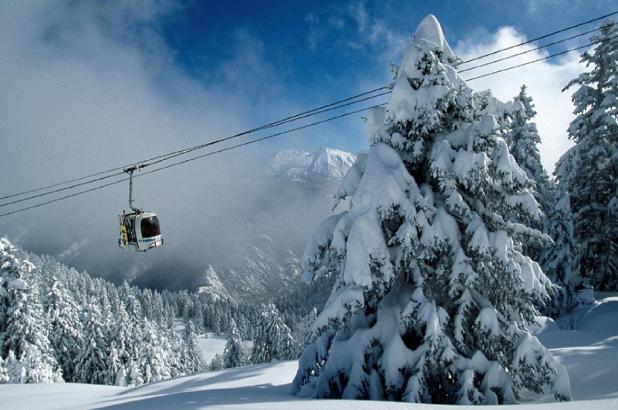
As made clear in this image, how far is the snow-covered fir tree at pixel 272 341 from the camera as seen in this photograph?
47.1 metres

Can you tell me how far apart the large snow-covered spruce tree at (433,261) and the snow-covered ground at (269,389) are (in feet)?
4.56

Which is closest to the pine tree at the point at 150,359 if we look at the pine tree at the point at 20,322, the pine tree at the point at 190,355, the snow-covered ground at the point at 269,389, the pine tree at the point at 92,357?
the pine tree at the point at 92,357

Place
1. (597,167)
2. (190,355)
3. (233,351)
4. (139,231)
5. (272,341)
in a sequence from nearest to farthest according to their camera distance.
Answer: (139,231), (597,167), (272,341), (233,351), (190,355)

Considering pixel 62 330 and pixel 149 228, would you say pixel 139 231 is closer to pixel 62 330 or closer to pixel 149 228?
pixel 149 228

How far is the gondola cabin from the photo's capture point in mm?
14984

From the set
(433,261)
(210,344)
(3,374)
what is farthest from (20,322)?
(210,344)

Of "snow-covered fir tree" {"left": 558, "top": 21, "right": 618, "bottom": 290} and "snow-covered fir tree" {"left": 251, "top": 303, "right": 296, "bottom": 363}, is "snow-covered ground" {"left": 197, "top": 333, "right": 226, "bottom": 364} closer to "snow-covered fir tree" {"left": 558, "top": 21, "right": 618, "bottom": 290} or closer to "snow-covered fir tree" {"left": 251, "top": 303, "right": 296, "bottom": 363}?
"snow-covered fir tree" {"left": 251, "top": 303, "right": 296, "bottom": 363}

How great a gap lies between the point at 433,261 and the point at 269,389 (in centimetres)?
586

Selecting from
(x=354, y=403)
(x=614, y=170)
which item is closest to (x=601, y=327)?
(x=614, y=170)

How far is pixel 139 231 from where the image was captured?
15.0 m

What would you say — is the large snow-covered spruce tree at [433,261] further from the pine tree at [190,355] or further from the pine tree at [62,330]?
the pine tree at [190,355]

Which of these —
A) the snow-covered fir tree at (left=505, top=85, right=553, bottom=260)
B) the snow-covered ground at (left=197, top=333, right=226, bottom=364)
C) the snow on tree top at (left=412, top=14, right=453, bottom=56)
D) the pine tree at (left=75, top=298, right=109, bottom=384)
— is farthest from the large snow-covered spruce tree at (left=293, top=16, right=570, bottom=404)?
the snow-covered ground at (left=197, top=333, right=226, bottom=364)

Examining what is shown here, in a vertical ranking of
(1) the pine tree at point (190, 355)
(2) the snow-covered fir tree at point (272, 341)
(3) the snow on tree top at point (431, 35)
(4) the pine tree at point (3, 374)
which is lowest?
(1) the pine tree at point (190, 355)

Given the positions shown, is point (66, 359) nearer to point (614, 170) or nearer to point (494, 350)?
point (494, 350)
